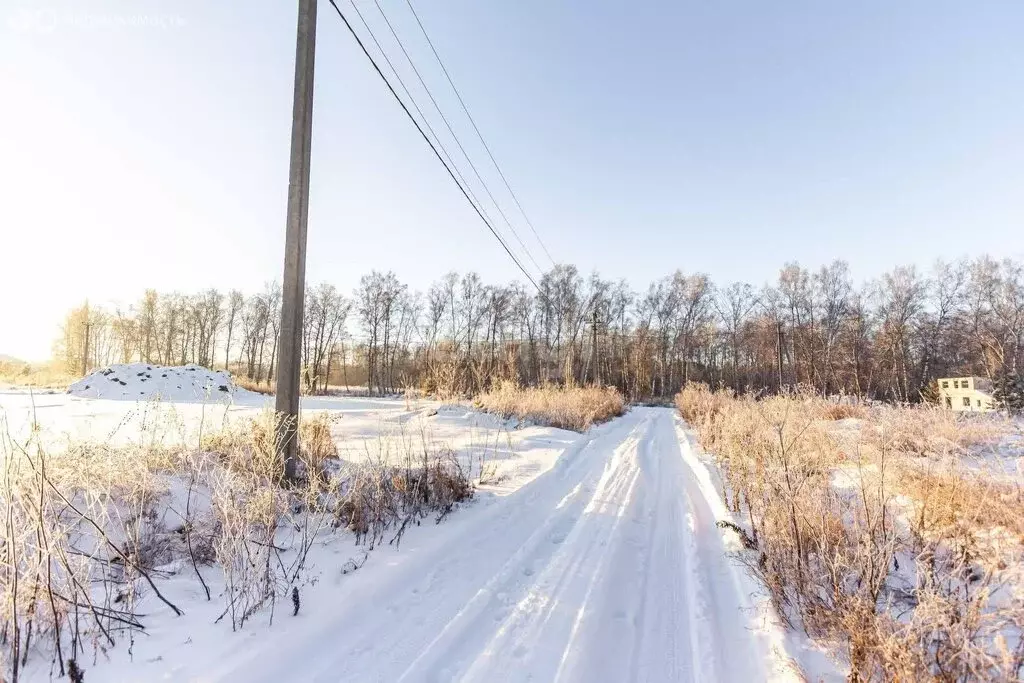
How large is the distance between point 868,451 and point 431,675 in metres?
4.10

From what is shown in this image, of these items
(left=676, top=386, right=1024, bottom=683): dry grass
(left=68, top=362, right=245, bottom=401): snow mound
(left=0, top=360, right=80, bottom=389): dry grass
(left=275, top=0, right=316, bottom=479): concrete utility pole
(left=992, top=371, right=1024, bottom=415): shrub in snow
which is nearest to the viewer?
(left=676, top=386, right=1024, bottom=683): dry grass

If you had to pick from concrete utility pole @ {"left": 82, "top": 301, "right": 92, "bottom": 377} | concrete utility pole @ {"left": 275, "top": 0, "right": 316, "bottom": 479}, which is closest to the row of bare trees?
concrete utility pole @ {"left": 82, "top": 301, "right": 92, "bottom": 377}

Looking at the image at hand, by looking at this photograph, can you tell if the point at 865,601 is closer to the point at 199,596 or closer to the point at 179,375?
the point at 199,596

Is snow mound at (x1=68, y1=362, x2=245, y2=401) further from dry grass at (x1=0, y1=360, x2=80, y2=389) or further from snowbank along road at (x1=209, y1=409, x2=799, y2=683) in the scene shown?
snowbank along road at (x1=209, y1=409, x2=799, y2=683)

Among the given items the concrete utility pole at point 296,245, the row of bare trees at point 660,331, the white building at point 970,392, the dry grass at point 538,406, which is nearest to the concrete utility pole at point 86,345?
the row of bare trees at point 660,331

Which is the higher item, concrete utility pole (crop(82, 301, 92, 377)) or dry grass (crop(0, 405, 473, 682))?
concrete utility pole (crop(82, 301, 92, 377))

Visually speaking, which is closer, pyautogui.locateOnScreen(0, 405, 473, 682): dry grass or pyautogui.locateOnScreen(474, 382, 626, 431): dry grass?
pyautogui.locateOnScreen(0, 405, 473, 682): dry grass

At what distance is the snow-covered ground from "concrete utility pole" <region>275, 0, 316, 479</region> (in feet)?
3.09

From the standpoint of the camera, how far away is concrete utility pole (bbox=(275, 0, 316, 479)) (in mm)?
4223

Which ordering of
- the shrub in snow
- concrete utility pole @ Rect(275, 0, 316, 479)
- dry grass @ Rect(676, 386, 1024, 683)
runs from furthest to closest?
the shrub in snow, concrete utility pole @ Rect(275, 0, 316, 479), dry grass @ Rect(676, 386, 1024, 683)

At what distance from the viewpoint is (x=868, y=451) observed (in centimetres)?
399

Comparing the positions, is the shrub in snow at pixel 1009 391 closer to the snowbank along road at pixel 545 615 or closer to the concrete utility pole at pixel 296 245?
the snowbank along road at pixel 545 615

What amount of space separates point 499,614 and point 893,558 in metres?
2.65

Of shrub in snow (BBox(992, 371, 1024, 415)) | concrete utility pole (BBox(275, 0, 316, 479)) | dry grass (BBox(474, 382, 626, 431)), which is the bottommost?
dry grass (BBox(474, 382, 626, 431))
